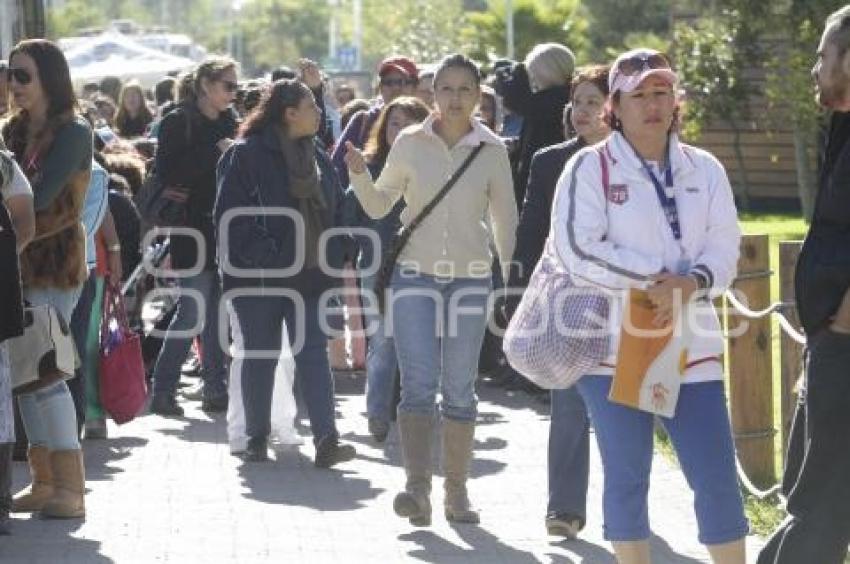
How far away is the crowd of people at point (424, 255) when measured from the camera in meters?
6.53

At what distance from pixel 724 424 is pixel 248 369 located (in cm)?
454

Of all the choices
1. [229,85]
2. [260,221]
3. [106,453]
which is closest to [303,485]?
[260,221]

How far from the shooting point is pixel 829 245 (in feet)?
20.2

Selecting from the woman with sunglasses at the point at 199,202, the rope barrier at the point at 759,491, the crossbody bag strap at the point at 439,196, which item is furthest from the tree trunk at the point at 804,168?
the crossbody bag strap at the point at 439,196

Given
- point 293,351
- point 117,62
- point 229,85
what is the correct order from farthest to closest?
point 117,62, point 229,85, point 293,351

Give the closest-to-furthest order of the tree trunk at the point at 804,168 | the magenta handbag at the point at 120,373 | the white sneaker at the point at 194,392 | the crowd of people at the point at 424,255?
the crowd of people at the point at 424,255 → the magenta handbag at the point at 120,373 → the white sneaker at the point at 194,392 → the tree trunk at the point at 804,168

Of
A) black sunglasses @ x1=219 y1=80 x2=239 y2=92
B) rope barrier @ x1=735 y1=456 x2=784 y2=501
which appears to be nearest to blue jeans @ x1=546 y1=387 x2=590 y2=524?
rope barrier @ x1=735 y1=456 x2=784 y2=501

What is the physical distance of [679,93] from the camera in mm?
6902

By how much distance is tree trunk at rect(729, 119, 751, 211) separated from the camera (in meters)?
31.6

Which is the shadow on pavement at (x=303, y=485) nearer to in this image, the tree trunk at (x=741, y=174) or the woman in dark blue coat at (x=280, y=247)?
the woman in dark blue coat at (x=280, y=247)

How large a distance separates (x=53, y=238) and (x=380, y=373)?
3123mm

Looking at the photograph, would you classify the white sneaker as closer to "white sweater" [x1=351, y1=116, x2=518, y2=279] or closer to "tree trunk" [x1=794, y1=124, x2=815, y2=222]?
"white sweater" [x1=351, y1=116, x2=518, y2=279]

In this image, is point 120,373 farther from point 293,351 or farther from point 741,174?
point 741,174

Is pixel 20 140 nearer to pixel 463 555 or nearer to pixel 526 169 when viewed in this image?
pixel 463 555
